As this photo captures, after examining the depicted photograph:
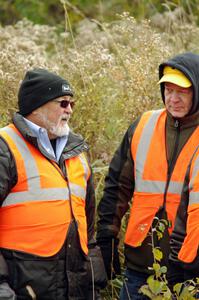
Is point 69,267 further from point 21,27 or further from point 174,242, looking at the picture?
point 21,27

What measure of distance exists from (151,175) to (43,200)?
765 millimetres

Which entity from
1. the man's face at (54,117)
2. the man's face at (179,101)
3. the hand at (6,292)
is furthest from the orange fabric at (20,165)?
the man's face at (179,101)

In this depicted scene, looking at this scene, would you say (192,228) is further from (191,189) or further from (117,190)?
(117,190)

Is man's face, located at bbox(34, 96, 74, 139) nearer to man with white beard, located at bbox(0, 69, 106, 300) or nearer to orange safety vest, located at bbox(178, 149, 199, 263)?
man with white beard, located at bbox(0, 69, 106, 300)

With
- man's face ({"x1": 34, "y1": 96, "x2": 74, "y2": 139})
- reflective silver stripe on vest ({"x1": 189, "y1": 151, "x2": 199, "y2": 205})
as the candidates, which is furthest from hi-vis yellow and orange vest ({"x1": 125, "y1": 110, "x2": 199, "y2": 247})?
man's face ({"x1": 34, "y1": 96, "x2": 74, "y2": 139})

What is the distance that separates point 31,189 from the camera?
5281mm

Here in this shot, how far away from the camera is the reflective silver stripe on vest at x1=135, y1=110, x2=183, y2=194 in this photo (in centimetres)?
561

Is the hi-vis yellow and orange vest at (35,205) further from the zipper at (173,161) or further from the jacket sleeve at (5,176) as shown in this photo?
the zipper at (173,161)

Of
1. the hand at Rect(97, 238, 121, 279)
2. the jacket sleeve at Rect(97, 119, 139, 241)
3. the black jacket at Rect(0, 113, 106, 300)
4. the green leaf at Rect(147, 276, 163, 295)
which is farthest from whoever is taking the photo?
the hand at Rect(97, 238, 121, 279)

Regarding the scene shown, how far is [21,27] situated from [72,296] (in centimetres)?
458

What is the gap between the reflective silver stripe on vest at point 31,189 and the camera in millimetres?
5254

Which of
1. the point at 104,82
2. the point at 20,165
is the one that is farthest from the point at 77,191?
the point at 104,82

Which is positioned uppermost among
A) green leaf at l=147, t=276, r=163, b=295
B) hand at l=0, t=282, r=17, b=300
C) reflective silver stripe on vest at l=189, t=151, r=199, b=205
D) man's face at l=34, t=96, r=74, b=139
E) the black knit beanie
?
the black knit beanie

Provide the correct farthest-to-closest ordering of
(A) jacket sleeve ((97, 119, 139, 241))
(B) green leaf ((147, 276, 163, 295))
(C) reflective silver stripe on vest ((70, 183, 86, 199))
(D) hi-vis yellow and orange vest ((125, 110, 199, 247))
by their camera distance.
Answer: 1. (A) jacket sleeve ((97, 119, 139, 241))
2. (D) hi-vis yellow and orange vest ((125, 110, 199, 247))
3. (C) reflective silver stripe on vest ((70, 183, 86, 199))
4. (B) green leaf ((147, 276, 163, 295))
